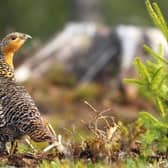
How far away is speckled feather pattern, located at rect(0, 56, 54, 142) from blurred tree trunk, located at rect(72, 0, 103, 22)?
2779 centimetres

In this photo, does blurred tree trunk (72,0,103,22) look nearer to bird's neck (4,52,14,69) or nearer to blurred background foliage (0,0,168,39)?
blurred background foliage (0,0,168,39)

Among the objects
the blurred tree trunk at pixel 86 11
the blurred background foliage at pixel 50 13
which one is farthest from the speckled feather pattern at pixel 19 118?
the blurred background foliage at pixel 50 13

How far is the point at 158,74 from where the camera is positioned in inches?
374

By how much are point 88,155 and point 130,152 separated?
41 centimetres

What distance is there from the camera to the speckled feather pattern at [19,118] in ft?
30.0

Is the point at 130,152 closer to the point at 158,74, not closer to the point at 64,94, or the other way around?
the point at 158,74

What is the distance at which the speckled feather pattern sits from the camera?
30.0 ft

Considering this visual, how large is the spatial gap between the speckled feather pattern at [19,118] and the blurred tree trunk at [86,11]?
1094 inches

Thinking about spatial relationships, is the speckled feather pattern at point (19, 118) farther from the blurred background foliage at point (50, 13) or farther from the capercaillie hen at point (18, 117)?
the blurred background foliage at point (50, 13)

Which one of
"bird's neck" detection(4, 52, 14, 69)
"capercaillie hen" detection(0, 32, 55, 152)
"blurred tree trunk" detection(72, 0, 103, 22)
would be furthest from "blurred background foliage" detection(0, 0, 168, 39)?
"capercaillie hen" detection(0, 32, 55, 152)

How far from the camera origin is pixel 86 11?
37.8 m

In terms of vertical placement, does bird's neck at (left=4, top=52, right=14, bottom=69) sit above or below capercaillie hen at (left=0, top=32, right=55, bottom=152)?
above

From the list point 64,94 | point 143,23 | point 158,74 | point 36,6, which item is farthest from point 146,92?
point 36,6

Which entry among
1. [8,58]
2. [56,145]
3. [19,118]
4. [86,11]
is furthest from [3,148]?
[86,11]
